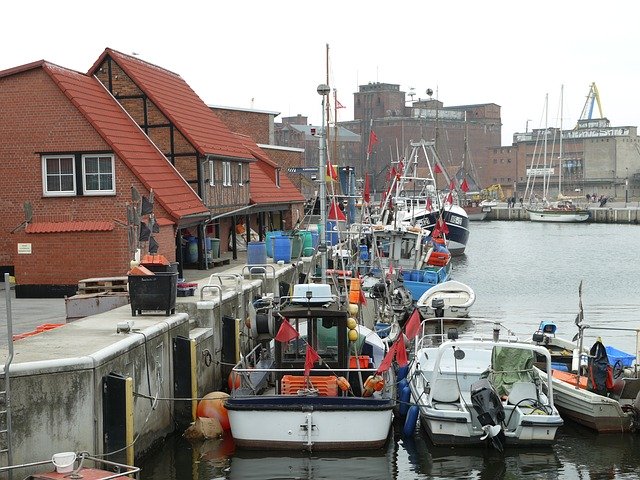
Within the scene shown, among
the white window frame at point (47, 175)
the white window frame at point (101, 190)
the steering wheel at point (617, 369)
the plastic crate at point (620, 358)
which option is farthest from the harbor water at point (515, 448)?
the white window frame at point (47, 175)

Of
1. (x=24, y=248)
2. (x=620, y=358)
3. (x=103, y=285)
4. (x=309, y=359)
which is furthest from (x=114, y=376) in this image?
(x=620, y=358)

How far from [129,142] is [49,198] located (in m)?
3.18

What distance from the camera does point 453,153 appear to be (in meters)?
172

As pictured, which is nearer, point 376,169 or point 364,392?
point 364,392

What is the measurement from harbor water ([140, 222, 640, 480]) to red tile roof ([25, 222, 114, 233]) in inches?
403

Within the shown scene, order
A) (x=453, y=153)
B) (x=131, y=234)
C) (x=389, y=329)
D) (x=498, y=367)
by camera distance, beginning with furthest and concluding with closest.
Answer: (x=453, y=153), (x=389, y=329), (x=131, y=234), (x=498, y=367)

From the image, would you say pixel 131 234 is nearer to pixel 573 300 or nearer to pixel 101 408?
pixel 101 408

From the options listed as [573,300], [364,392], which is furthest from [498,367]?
[573,300]

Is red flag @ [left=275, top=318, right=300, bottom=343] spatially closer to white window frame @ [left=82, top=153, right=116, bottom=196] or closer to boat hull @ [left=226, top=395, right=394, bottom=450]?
boat hull @ [left=226, top=395, right=394, bottom=450]

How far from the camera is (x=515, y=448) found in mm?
19094

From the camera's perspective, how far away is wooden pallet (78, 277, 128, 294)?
74.3 feet

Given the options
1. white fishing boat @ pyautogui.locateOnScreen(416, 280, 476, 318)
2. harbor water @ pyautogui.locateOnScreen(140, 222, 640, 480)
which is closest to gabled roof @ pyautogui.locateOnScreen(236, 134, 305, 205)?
white fishing boat @ pyautogui.locateOnScreen(416, 280, 476, 318)

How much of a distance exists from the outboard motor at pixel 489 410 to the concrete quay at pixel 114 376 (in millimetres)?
5654

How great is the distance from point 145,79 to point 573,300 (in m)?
23.8
